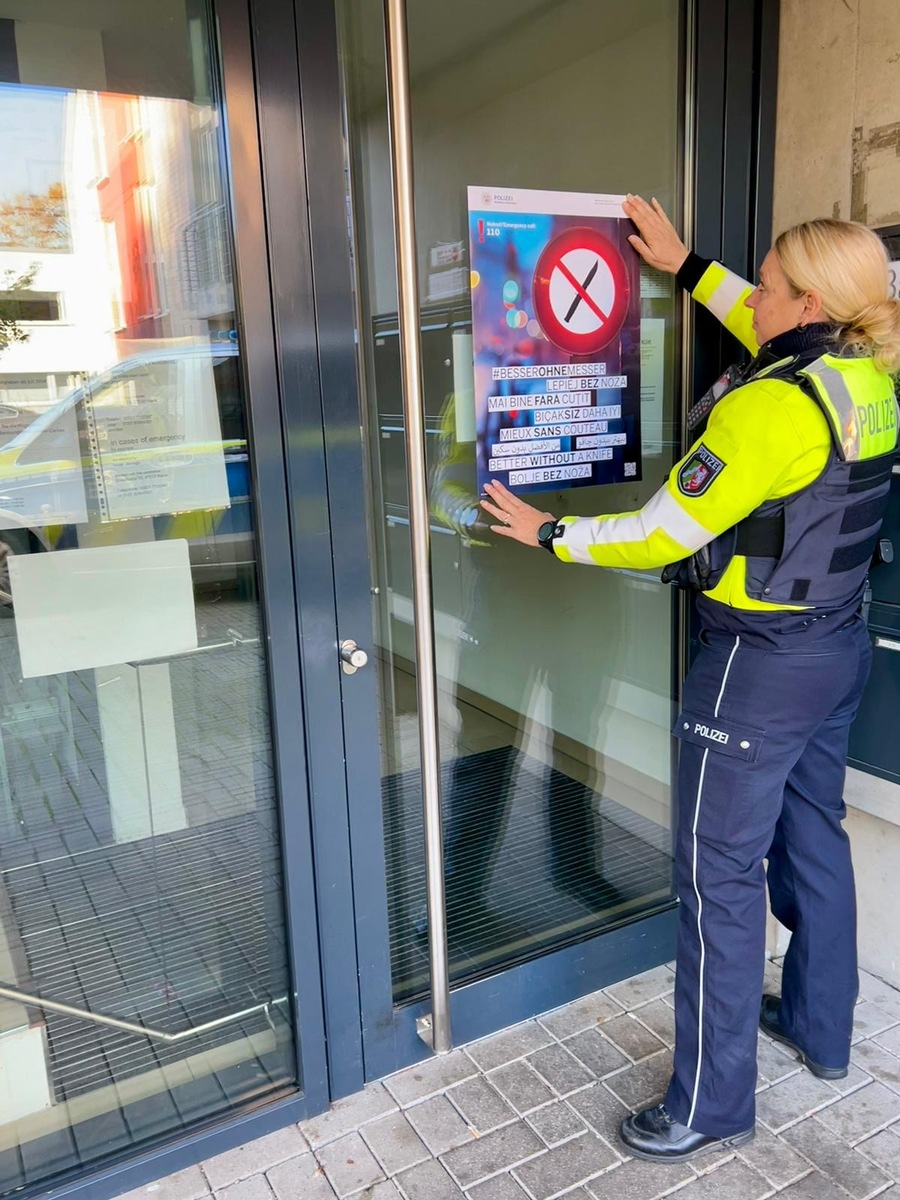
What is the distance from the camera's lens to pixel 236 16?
1850 millimetres

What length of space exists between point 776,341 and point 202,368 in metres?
1.16

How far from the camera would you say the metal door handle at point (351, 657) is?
84.8 inches

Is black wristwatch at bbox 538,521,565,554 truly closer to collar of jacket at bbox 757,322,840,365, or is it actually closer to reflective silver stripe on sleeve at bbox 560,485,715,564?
reflective silver stripe on sleeve at bbox 560,485,715,564

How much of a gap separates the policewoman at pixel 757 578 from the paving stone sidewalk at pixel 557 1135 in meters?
0.11

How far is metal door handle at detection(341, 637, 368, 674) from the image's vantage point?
2153 mm

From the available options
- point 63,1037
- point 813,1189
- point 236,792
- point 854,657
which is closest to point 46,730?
point 236,792

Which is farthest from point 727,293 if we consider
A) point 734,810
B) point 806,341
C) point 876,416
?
point 734,810

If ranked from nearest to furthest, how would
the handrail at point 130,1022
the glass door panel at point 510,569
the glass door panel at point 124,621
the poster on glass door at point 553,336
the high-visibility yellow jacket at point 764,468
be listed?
the glass door panel at point 124,621, the high-visibility yellow jacket at point 764,468, the handrail at point 130,1022, the glass door panel at point 510,569, the poster on glass door at point 553,336

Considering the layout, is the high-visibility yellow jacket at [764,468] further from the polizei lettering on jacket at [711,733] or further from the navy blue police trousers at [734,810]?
the polizei lettering on jacket at [711,733]

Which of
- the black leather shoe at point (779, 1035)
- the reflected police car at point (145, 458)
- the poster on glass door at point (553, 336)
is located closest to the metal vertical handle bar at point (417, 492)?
Answer: the poster on glass door at point (553, 336)

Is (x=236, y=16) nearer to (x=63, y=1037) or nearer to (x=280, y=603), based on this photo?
(x=280, y=603)

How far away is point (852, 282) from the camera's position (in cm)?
196

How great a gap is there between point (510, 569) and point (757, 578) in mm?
660

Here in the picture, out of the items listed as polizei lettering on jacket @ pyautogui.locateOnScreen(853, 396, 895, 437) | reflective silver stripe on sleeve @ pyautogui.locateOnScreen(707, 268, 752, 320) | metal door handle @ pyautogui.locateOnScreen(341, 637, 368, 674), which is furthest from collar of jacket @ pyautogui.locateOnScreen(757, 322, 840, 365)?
metal door handle @ pyautogui.locateOnScreen(341, 637, 368, 674)
